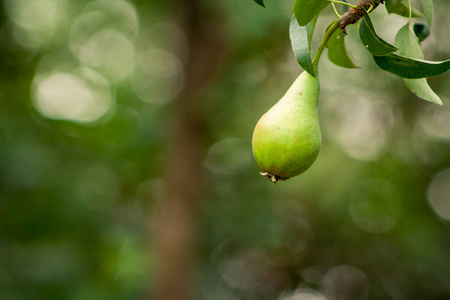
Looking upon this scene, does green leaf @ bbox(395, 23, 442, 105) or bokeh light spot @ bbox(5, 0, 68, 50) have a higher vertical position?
green leaf @ bbox(395, 23, 442, 105)

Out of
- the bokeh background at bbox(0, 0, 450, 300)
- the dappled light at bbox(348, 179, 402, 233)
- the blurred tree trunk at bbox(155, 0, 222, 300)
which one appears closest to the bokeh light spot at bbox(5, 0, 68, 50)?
the bokeh background at bbox(0, 0, 450, 300)

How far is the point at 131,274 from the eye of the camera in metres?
6.50

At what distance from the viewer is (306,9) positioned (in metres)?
0.84

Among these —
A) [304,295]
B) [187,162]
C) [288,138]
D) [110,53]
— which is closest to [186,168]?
[187,162]

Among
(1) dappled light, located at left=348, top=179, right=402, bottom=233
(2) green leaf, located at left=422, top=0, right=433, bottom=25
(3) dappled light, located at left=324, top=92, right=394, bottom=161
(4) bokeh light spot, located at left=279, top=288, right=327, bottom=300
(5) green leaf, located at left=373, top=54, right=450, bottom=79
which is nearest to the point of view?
(5) green leaf, located at left=373, top=54, right=450, bottom=79

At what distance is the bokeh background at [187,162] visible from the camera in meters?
6.62

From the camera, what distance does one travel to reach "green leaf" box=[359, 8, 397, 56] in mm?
847

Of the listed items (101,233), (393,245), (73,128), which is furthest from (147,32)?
(393,245)

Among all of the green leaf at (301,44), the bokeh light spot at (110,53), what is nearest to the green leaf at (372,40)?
the green leaf at (301,44)

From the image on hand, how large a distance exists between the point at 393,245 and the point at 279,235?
3.59m

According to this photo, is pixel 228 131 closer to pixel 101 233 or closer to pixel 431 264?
pixel 101 233

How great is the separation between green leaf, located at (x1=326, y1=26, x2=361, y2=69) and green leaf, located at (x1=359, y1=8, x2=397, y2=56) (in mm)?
186

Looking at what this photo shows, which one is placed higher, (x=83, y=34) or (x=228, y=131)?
(x=83, y=34)

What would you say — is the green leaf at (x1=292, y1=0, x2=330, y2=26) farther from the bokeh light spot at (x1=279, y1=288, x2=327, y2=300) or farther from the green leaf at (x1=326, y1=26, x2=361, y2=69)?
the bokeh light spot at (x1=279, y1=288, x2=327, y2=300)
